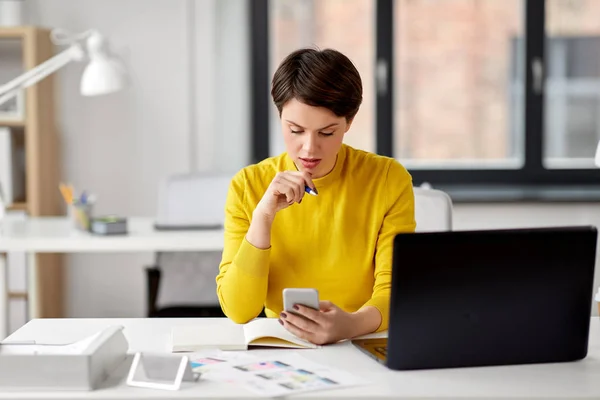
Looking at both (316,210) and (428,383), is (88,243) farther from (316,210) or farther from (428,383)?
(428,383)

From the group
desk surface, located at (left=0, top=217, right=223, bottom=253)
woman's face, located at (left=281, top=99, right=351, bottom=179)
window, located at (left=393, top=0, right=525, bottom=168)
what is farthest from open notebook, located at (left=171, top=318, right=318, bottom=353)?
window, located at (left=393, top=0, right=525, bottom=168)

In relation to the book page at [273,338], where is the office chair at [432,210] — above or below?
above

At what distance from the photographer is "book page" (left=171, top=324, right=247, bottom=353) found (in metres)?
1.62

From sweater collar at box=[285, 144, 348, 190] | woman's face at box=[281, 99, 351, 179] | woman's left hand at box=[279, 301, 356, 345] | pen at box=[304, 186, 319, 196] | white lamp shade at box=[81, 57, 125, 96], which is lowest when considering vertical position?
woman's left hand at box=[279, 301, 356, 345]

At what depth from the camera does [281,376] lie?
4.78 ft

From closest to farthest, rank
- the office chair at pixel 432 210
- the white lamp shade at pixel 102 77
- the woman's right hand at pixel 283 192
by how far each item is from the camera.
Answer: the woman's right hand at pixel 283 192, the office chair at pixel 432 210, the white lamp shade at pixel 102 77

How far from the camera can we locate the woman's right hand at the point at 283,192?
1.82 metres

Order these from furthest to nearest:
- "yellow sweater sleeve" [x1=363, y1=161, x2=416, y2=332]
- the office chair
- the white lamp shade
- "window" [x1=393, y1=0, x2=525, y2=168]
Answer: "window" [x1=393, y1=0, x2=525, y2=168]
the white lamp shade
the office chair
"yellow sweater sleeve" [x1=363, y1=161, x2=416, y2=332]

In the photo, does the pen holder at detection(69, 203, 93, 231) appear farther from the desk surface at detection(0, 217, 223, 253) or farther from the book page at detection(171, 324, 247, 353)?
the book page at detection(171, 324, 247, 353)

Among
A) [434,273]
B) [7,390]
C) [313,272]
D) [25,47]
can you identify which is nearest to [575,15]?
[25,47]

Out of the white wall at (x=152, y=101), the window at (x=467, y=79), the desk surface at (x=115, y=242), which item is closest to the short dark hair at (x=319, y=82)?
the desk surface at (x=115, y=242)

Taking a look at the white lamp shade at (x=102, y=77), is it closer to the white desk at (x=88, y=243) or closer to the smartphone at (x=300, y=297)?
the white desk at (x=88, y=243)

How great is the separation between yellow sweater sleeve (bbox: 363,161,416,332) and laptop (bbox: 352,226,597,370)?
15.8 inches

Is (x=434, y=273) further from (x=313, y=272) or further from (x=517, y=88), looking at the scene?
(x=517, y=88)
